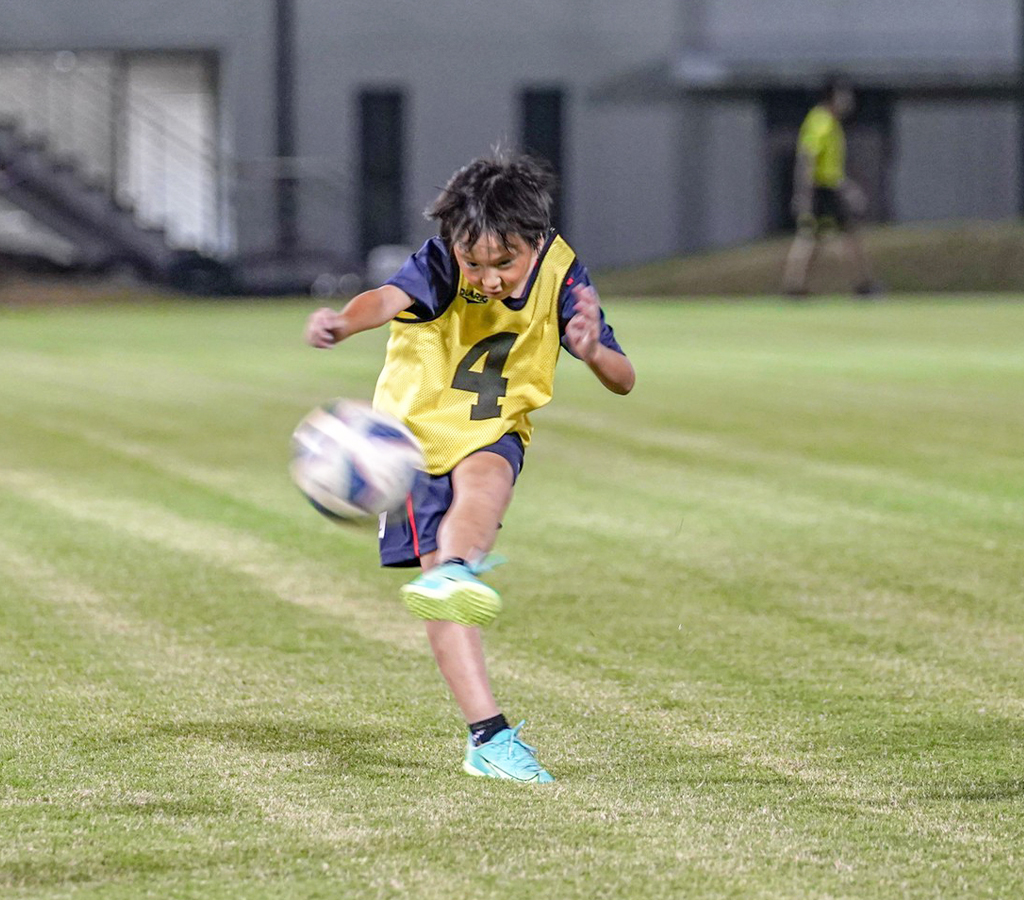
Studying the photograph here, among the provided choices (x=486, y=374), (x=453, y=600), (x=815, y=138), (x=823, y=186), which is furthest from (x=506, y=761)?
(x=823, y=186)

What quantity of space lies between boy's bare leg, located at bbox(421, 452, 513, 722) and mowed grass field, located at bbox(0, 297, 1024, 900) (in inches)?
5.9

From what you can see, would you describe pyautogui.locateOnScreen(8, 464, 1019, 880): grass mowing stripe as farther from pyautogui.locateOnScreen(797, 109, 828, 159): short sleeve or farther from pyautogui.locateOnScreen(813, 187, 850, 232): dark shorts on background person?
pyautogui.locateOnScreen(797, 109, 828, 159): short sleeve

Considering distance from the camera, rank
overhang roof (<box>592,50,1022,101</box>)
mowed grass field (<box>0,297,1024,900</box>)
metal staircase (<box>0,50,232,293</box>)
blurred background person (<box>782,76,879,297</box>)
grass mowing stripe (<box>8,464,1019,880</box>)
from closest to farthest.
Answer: mowed grass field (<box>0,297,1024,900</box>)
grass mowing stripe (<box>8,464,1019,880</box>)
blurred background person (<box>782,76,879,297</box>)
metal staircase (<box>0,50,232,293</box>)
overhang roof (<box>592,50,1022,101</box>)

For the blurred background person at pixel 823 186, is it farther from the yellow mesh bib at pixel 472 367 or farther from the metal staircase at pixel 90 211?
the yellow mesh bib at pixel 472 367

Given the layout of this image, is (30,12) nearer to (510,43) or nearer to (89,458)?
(510,43)

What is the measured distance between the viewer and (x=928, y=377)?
13516 mm

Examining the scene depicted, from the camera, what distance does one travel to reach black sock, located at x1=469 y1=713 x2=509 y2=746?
4094mm

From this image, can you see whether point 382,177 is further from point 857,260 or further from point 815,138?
point 815,138

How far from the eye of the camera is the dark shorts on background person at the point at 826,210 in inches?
922

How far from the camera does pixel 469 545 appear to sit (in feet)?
13.9

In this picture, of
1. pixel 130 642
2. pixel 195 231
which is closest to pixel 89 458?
pixel 130 642

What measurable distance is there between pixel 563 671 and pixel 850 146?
31.5 meters

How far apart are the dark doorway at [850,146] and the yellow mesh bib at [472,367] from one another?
31.4 metres

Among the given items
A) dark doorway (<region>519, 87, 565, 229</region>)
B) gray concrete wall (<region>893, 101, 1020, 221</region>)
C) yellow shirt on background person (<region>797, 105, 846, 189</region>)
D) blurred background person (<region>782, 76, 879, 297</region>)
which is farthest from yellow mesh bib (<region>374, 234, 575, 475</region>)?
gray concrete wall (<region>893, 101, 1020, 221</region>)
